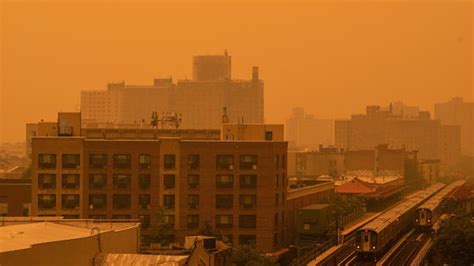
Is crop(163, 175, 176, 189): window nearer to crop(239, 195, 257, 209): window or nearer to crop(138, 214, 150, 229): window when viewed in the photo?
crop(138, 214, 150, 229): window

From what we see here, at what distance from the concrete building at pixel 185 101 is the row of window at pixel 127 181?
102ft

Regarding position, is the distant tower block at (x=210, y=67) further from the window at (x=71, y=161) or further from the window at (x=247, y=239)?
the window at (x=247, y=239)

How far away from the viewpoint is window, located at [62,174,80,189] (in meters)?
19.9

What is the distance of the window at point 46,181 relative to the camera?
64.7ft

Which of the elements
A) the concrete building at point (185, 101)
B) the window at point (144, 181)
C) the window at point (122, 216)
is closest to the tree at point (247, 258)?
the window at point (122, 216)

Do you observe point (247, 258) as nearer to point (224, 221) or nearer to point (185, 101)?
point (224, 221)

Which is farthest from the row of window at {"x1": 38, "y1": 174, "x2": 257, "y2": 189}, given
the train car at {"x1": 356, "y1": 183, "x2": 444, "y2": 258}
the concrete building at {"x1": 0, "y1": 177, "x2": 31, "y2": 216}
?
the train car at {"x1": 356, "y1": 183, "x2": 444, "y2": 258}

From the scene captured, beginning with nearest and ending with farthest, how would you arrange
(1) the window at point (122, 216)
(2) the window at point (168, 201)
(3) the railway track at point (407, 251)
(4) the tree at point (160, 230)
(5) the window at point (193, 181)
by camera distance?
(4) the tree at point (160, 230)
(3) the railway track at point (407, 251)
(1) the window at point (122, 216)
(2) the window at point (168, 201)
(5) the window at point (193, 181)

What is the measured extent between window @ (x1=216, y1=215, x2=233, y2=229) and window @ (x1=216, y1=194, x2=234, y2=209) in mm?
234

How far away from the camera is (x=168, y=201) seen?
20000 millimetres

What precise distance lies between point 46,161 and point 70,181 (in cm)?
72

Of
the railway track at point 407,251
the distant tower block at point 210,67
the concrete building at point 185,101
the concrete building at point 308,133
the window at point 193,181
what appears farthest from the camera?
the concrete building at point 308,133

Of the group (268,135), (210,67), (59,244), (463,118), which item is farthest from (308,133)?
(59,244)

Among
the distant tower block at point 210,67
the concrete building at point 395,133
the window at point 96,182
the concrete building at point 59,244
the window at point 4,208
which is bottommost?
the window at point 4,208
